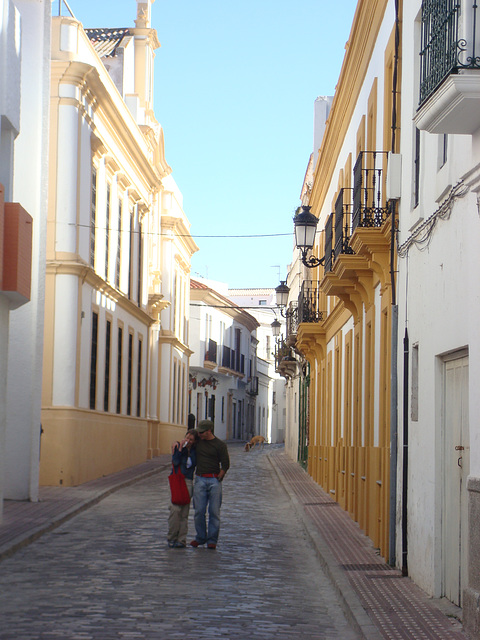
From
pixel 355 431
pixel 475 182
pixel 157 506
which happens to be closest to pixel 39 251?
pixel 157 506

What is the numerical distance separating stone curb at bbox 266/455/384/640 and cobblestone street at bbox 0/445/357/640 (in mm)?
104

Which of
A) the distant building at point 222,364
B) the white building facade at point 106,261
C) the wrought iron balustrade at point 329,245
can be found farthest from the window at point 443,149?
the distant building at point 222,364

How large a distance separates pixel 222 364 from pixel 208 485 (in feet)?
155

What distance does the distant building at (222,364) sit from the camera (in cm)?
5591

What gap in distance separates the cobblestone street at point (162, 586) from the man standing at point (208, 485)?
0.29m

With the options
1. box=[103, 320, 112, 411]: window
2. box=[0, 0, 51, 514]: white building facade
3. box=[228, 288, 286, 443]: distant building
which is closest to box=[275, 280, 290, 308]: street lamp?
box=[103, 320, 112, 411]: window

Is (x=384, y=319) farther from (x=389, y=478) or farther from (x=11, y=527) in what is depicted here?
(x=11, y=527)

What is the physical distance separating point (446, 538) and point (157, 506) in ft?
33.1

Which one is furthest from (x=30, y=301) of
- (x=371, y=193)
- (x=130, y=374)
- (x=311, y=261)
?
(x=130, y=374)

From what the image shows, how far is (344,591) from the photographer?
9.29 meters

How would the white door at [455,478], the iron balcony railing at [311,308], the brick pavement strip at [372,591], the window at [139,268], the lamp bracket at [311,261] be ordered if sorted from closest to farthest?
the brick pavement strip at [372,591]
the white door at [455,478]
the lamp bracket at [311,261]
the iron balcony railing at [311,308]
the window at [139,268]

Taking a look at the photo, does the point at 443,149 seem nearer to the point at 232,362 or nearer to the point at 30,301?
the point at 30,301

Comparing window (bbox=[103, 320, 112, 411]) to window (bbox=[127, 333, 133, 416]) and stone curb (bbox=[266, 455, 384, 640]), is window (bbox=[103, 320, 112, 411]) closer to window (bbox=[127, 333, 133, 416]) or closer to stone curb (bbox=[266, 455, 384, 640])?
window (bbox=[127, 333, 133, 416])

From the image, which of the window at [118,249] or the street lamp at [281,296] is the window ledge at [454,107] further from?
the street lamp at [281,296]
